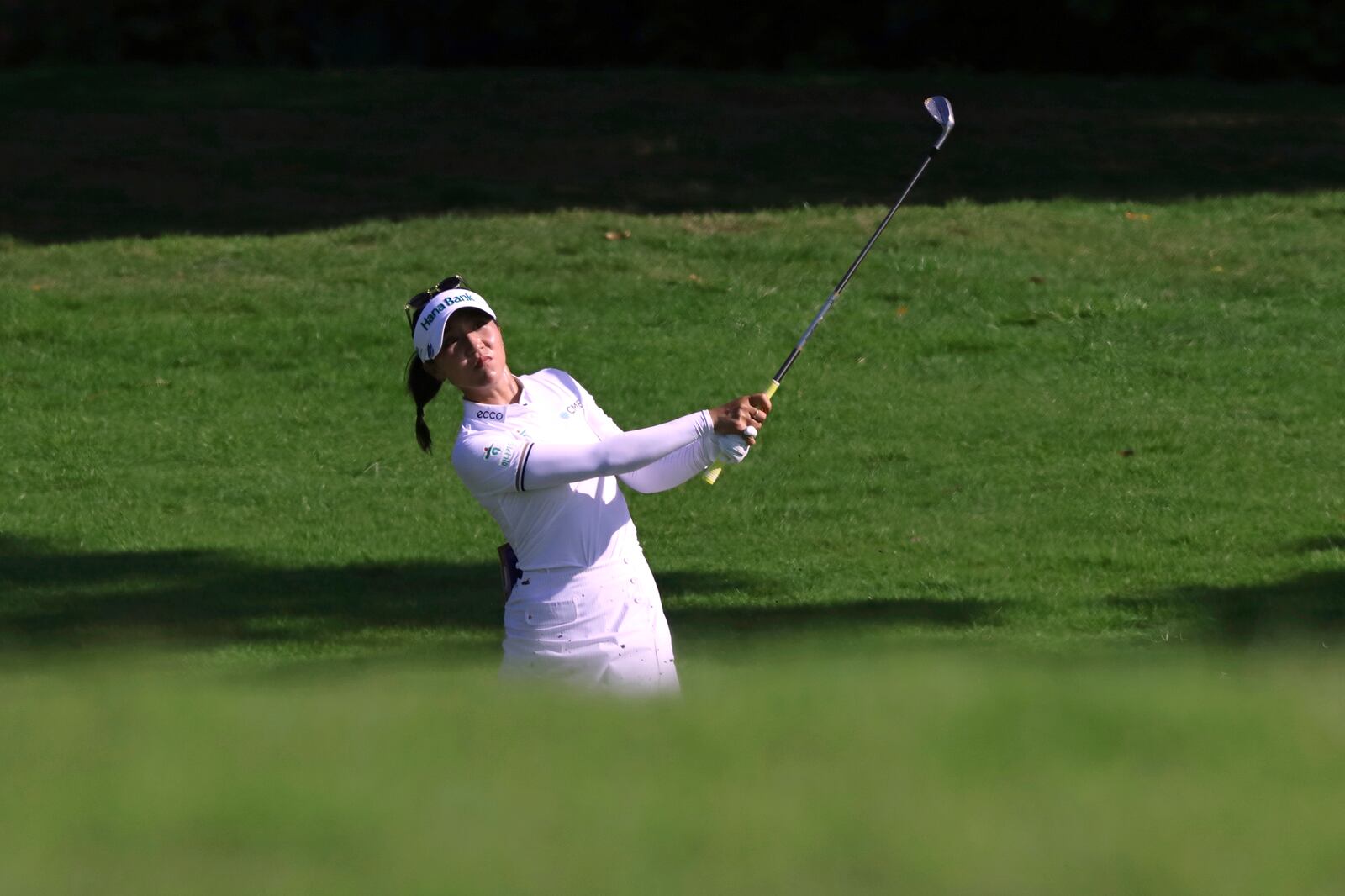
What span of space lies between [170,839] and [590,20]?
2433 centimetres

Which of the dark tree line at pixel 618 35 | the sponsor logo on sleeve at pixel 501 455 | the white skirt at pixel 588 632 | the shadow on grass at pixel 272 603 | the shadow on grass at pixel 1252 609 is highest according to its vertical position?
the dark tree line at pixel 618 35

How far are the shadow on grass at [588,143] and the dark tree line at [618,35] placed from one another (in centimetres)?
175

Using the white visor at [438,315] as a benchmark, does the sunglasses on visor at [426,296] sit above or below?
above

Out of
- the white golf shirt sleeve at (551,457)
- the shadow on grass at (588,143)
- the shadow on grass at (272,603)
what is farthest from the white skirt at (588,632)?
the shadow on grass at (588,143)

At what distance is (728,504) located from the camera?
11.0 metres

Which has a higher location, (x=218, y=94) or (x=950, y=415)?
(x=218, y=94)

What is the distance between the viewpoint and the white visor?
5270mm

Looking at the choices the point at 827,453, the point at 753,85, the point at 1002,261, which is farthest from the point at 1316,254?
the point at 753,85

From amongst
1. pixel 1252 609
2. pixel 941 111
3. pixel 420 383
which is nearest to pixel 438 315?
pixel 420 383

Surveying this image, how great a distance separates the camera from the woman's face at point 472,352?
5293 mm

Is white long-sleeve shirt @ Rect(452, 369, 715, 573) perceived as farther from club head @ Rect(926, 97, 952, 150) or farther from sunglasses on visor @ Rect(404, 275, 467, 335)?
club head @ Rect(926, 97, 952, 150)

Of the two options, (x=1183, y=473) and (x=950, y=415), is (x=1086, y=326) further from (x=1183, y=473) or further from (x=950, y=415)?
(x=1183, y=473)

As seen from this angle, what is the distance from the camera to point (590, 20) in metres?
25.9

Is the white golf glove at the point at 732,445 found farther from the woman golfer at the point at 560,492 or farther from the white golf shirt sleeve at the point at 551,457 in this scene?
the white golf shirt sleeve at the point at 551,457
